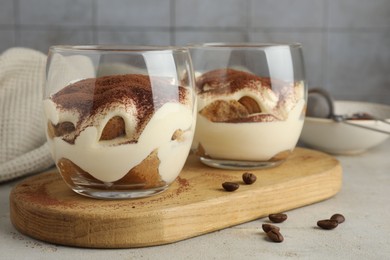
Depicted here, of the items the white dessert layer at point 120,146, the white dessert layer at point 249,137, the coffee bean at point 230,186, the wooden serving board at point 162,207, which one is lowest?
the wooden serving board at point 162,207

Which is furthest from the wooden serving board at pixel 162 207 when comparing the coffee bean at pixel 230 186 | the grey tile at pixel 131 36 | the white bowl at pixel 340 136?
the grey tile at pixel 131 36

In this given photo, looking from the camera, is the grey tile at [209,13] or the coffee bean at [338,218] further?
the grey tile at [209,13]

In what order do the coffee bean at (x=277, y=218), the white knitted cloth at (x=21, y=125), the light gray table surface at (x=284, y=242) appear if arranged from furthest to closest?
1. the white knitted cloth at (x=21, y=125)
2. the coffee bean at (x=277, y=218)
3. the light gray table surface at (x=284, y=242)

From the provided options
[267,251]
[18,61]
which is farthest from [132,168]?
[18,61]

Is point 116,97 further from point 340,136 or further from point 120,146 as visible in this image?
point 340,136

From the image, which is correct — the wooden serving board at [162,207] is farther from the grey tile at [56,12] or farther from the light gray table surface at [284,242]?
the grey tile at [56,12]

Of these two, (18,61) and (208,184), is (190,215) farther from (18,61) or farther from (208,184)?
(18,61)

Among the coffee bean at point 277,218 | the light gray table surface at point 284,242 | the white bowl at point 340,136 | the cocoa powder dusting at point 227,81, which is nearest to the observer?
the light gray table surface at point 284,242

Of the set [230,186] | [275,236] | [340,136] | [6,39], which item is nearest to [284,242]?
[275,236]
